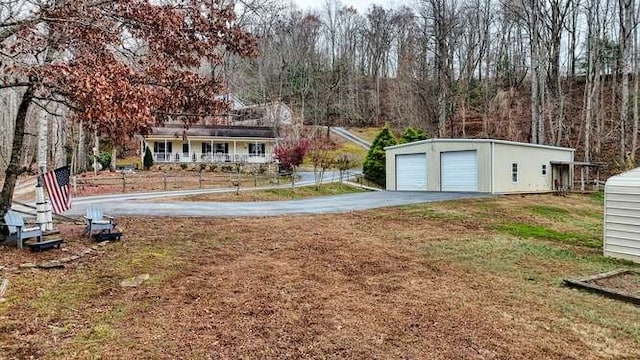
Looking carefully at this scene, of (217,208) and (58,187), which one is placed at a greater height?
(58,187)

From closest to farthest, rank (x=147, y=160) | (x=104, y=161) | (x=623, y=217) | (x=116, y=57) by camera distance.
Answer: (x=116, y=57) → (x=623, y=217) → (x=147, y=160) → (x=104, y=161)

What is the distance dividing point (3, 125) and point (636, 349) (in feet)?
131

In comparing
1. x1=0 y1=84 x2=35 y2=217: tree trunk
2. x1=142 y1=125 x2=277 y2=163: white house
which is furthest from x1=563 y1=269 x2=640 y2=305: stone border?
x1=142 y1=125 x2=277 y2=163: white house

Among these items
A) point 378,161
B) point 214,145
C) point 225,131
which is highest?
point 225,131

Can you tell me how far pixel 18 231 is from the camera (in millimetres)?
7270

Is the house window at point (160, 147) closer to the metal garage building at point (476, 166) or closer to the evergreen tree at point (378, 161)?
the evergreen tree at point (378, 161)

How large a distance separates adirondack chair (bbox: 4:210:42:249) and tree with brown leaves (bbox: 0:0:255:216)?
2.26ft

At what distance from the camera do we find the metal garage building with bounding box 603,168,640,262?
852cm

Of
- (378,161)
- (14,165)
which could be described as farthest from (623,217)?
(378,161)

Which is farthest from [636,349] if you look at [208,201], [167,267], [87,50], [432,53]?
[432,53]

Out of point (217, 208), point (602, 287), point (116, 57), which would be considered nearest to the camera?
point (602, 287)

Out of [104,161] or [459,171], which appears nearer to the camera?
[459,171]

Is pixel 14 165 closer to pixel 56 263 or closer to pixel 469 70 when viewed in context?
pixel 56 263

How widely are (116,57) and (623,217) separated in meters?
9.64
